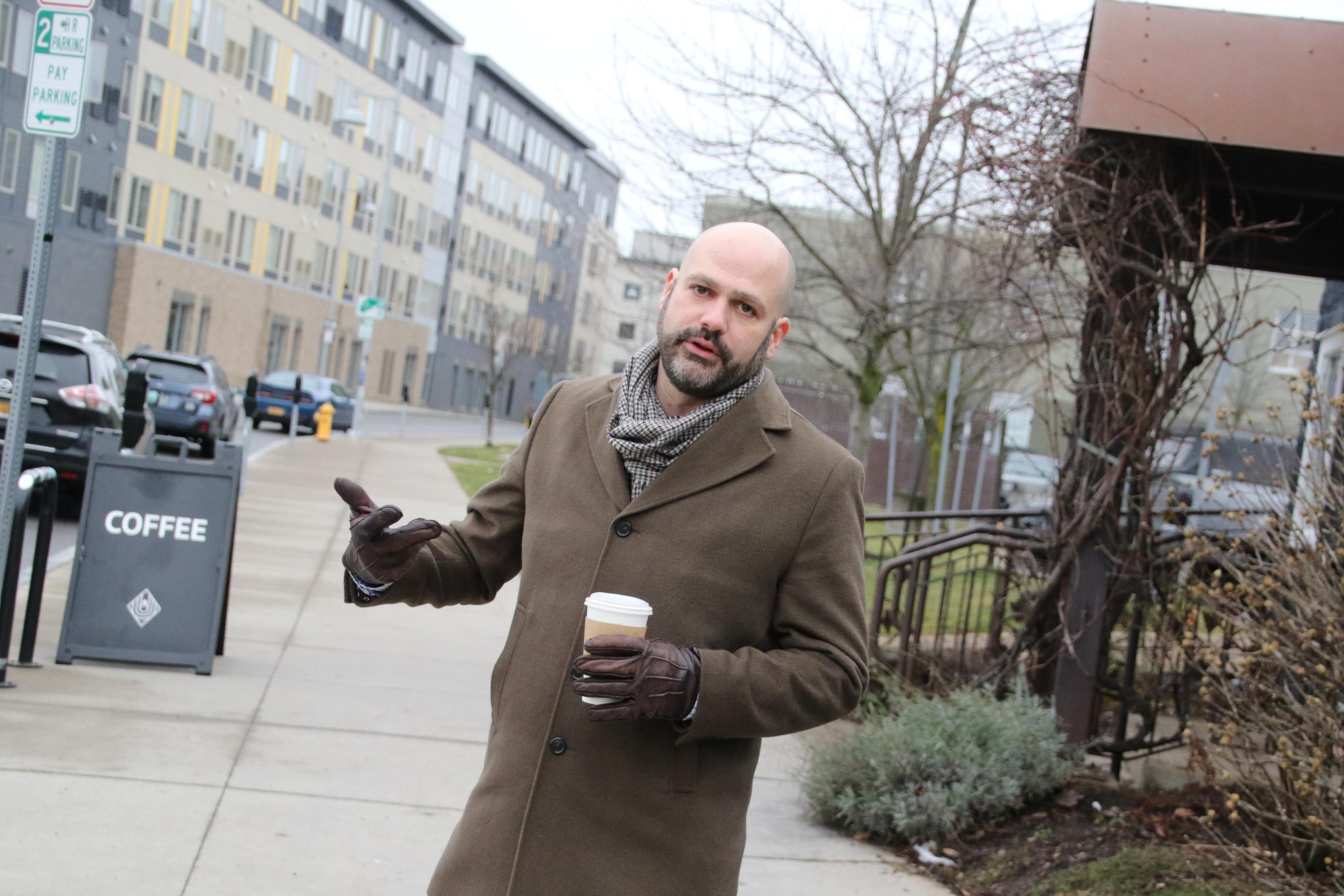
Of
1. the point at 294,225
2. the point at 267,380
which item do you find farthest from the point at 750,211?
the point at 294,225

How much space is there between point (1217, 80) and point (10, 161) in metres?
34.6

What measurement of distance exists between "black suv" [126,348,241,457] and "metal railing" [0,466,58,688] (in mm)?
12877

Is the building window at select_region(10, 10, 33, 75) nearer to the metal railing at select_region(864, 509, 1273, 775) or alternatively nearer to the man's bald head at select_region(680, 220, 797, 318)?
the metal railing at select_region(864, 509, 1273, 775)

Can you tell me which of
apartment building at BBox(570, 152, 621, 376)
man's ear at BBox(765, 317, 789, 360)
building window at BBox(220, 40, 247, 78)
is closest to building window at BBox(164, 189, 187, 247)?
building window at BBox(220, 40, 247, 78)

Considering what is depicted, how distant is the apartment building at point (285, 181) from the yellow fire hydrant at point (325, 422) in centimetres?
921

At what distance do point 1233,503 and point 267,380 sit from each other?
22171mm

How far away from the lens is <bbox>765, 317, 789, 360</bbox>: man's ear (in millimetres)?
2674

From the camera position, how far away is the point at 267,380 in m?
31.4

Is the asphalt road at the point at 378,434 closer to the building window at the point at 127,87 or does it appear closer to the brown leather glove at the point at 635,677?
the brown leather glove at the point at 635,677

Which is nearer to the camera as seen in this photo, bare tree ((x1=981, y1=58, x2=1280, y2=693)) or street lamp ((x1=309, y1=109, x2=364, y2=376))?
bare tree ((x1=981, y1=58, x2=1280, y2=693))

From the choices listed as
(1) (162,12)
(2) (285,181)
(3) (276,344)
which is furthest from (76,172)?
(3) (276,344)

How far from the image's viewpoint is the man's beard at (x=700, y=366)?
8.39 ft

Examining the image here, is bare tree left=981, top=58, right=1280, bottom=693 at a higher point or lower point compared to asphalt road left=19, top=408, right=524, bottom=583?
higher

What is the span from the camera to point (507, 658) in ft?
8.58
